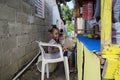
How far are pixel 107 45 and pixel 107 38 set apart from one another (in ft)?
0.22

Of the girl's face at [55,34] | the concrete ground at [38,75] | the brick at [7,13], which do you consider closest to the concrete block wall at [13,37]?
the brick at [7,13]

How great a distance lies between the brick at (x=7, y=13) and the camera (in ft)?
12.9

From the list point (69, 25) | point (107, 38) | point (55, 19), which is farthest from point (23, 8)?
point (69, 25)

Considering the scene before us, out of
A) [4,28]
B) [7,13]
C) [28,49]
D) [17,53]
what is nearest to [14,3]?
[7,13]

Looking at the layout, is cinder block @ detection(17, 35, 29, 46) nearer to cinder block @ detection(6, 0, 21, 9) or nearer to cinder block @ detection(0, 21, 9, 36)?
cinder block @ detection(6, 0, 21, 9)

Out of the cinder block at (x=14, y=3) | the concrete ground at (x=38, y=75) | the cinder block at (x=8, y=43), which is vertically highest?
the cinder block at (x=14, y=3)

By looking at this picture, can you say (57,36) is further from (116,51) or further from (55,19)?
(55,19)

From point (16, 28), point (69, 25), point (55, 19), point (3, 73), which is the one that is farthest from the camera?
point (69, 25)

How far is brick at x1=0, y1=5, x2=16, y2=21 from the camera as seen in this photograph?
3941 mm

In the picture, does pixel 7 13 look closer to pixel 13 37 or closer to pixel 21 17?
pixel 13 37

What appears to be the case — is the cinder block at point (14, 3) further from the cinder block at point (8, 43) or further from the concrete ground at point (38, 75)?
the concrete ground at point (38, 75)

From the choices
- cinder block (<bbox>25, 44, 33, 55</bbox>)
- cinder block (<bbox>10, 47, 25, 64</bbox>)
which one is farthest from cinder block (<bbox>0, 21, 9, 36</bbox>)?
cinder block (<bbox>25, 44, 33, 55</bbox>)

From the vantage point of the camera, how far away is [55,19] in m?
15.6

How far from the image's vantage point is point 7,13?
4.25 metres
